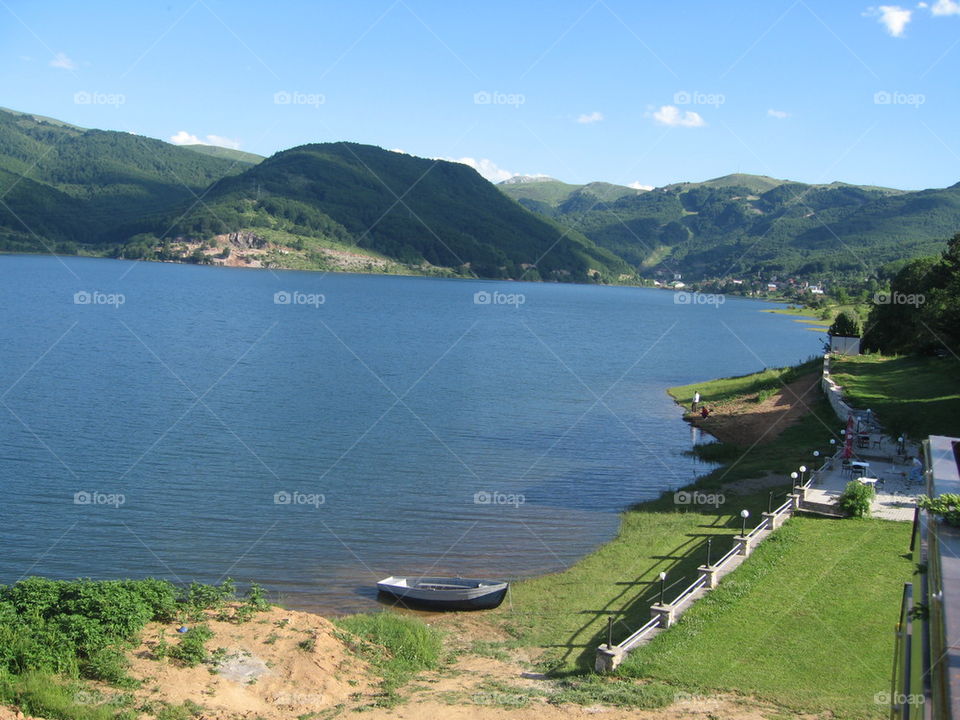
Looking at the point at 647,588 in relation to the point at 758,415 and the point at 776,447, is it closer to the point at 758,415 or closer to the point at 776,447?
the point at 776,447

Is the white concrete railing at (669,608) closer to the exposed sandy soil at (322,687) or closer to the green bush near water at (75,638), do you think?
the exposed sandy soil at (322,687)

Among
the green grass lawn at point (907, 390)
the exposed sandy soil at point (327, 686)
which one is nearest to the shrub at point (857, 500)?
the green grass lawn at point (907, 390)

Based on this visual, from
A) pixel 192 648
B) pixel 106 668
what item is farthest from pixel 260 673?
pixel 106 668

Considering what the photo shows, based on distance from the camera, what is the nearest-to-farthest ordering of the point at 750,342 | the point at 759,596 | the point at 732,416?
1. the point at 759,596
2. the point at 732,416
3. the point at 750,342

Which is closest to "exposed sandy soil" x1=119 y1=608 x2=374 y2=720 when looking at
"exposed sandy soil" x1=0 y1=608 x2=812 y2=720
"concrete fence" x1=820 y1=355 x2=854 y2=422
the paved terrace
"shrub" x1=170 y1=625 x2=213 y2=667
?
"exposed sandy soil" x1=0 y1=608 x2=812 y2=720

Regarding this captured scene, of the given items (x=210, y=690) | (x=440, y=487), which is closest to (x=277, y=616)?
(x=210, y=690)

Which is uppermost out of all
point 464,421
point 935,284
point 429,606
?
point 935,284

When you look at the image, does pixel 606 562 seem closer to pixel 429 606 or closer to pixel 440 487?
pixel 429 606
